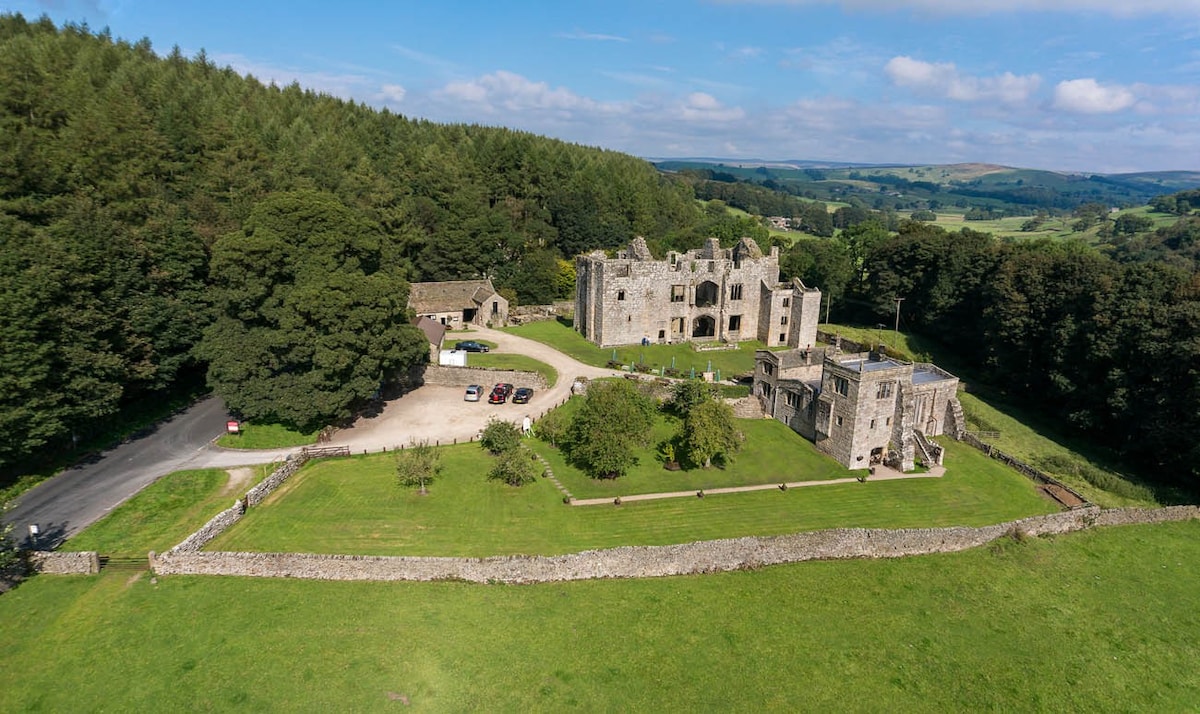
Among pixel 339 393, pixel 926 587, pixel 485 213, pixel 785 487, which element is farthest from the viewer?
pixel 485 213

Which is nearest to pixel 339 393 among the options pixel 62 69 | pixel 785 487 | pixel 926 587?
pixel 785 487

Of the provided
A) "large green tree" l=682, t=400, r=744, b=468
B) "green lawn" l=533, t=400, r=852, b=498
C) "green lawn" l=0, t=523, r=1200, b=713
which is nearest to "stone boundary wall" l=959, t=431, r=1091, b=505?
"green lawn" l=0, t=523, r=1200, b=713

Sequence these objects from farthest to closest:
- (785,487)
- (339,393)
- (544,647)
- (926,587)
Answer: (339,393)
(785,487)
(926,587)
(544,647)

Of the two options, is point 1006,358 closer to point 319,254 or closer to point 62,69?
point 319,254

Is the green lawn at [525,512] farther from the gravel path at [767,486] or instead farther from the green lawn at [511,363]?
the green lawn at [511,363]

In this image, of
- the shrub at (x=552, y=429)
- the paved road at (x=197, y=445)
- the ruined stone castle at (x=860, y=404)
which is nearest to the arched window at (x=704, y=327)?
the paved road at (x=197, y=445)

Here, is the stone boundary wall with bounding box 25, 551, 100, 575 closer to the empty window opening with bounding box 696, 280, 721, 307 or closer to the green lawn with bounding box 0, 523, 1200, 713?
the green lawn with bounding box 0, 523, 1200, 713

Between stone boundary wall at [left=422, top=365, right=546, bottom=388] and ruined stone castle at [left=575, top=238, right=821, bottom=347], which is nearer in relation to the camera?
stone boundary wall at [left=422, top=365, right=546, bottom=388]

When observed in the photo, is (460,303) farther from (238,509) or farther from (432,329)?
(238,509)
